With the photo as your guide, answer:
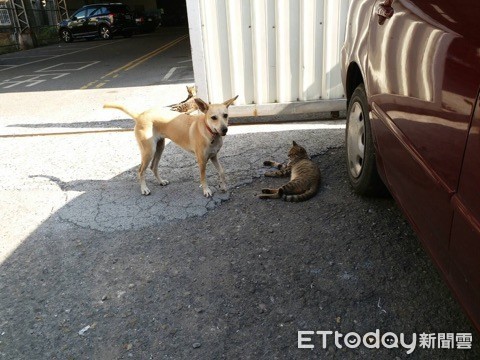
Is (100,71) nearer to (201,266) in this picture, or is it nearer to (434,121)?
(201,266)

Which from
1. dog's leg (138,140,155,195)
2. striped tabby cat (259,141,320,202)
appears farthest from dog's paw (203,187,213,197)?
dog's leg (138,140,155,195)

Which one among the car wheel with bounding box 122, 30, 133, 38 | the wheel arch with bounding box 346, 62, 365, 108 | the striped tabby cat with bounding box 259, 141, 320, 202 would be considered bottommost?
the car wheel with bounding box 122, 30, 133, 38

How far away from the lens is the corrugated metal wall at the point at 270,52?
522cm

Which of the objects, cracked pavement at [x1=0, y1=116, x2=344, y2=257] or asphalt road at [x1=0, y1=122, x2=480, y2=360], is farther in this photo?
cracked pavement at [x1=0, y1=116, x2=344, y2=257]

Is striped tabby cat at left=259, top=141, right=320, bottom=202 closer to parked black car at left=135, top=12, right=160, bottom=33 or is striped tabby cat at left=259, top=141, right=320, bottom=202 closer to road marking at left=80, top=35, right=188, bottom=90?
road marking at left=80, top=35, right=188, bottom=90

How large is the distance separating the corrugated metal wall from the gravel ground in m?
2.59

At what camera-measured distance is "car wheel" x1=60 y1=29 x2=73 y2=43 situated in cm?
2505

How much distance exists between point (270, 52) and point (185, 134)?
91.2 inches

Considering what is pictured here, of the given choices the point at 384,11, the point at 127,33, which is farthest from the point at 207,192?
the point at 127,33

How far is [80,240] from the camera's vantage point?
126 inches

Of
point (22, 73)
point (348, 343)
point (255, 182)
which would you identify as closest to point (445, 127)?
point (348, 343)

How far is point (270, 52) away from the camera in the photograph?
5.45 meters

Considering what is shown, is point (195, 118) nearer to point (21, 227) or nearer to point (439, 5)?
point (21, 227)

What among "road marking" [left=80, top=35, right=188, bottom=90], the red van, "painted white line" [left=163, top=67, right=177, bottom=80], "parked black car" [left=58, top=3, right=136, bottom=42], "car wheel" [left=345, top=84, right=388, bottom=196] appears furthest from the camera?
"parked black car" [left=58, top=3, right=136, bottom=42]
